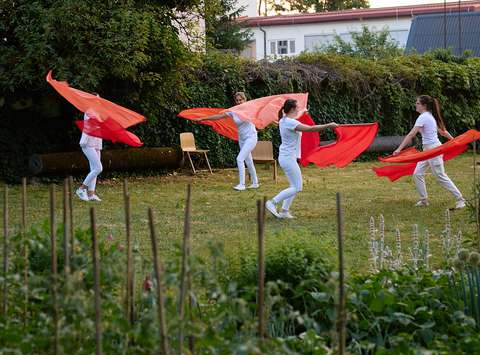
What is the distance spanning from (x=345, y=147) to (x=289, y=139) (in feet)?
7.60

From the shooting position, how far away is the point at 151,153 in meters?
21.1

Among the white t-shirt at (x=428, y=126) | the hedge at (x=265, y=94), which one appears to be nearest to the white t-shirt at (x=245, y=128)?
the hedge at (x=265, y=94)

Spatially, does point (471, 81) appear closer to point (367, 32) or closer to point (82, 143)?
point (82, 143)

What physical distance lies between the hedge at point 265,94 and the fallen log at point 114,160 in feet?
1.48

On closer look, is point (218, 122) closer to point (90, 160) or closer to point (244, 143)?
point (244, 143)

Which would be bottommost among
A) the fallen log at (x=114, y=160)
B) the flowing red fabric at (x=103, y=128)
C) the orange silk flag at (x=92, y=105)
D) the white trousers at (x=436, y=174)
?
the fallen log at (x=114, y=160)

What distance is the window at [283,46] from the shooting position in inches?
2127

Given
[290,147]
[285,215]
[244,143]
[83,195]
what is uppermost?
[290,147]

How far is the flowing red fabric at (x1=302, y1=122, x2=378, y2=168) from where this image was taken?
49.9ft

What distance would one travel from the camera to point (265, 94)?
2373 centimetres

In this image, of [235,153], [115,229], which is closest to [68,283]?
[115,229]

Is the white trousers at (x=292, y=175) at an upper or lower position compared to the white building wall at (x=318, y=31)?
lower

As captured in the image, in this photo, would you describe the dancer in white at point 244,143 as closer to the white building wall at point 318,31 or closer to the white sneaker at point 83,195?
the white sneaker at point 83,195

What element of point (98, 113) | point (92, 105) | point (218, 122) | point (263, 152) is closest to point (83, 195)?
point (98, 113)
